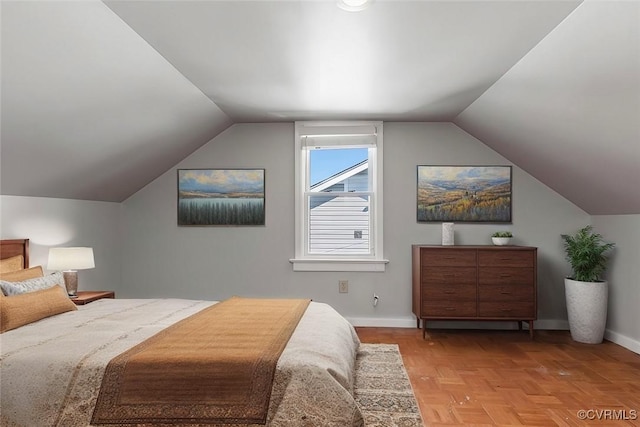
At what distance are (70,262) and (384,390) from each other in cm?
269

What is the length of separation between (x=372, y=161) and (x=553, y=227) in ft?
6.74

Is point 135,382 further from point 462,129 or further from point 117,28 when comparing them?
point 462,129

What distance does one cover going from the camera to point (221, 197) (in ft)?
16.3

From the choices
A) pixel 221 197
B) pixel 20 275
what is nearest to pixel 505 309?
pixel 221 197

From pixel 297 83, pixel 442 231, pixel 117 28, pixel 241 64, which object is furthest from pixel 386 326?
pixel 117 28

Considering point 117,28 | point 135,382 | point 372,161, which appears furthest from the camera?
point 372,161

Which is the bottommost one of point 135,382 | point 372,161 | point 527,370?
point 527,370

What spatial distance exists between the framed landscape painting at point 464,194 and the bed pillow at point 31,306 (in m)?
3.41

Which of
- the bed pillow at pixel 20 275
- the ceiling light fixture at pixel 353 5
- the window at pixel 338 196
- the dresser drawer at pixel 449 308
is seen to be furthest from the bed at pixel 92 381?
the window at pixel 338 196

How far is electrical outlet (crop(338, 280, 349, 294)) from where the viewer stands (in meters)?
4.84

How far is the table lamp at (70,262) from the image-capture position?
3.59 metres

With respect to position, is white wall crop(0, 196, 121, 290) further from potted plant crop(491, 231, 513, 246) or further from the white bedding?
potted plant crop(491, 231, 513, 246)

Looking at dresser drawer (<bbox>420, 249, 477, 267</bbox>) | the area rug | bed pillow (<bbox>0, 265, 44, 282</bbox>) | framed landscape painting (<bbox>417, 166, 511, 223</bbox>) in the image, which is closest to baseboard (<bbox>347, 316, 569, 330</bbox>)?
dresser drawer (<bbox>420, 249, 477, 267</bbox>)

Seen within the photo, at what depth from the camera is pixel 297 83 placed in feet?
11.5
